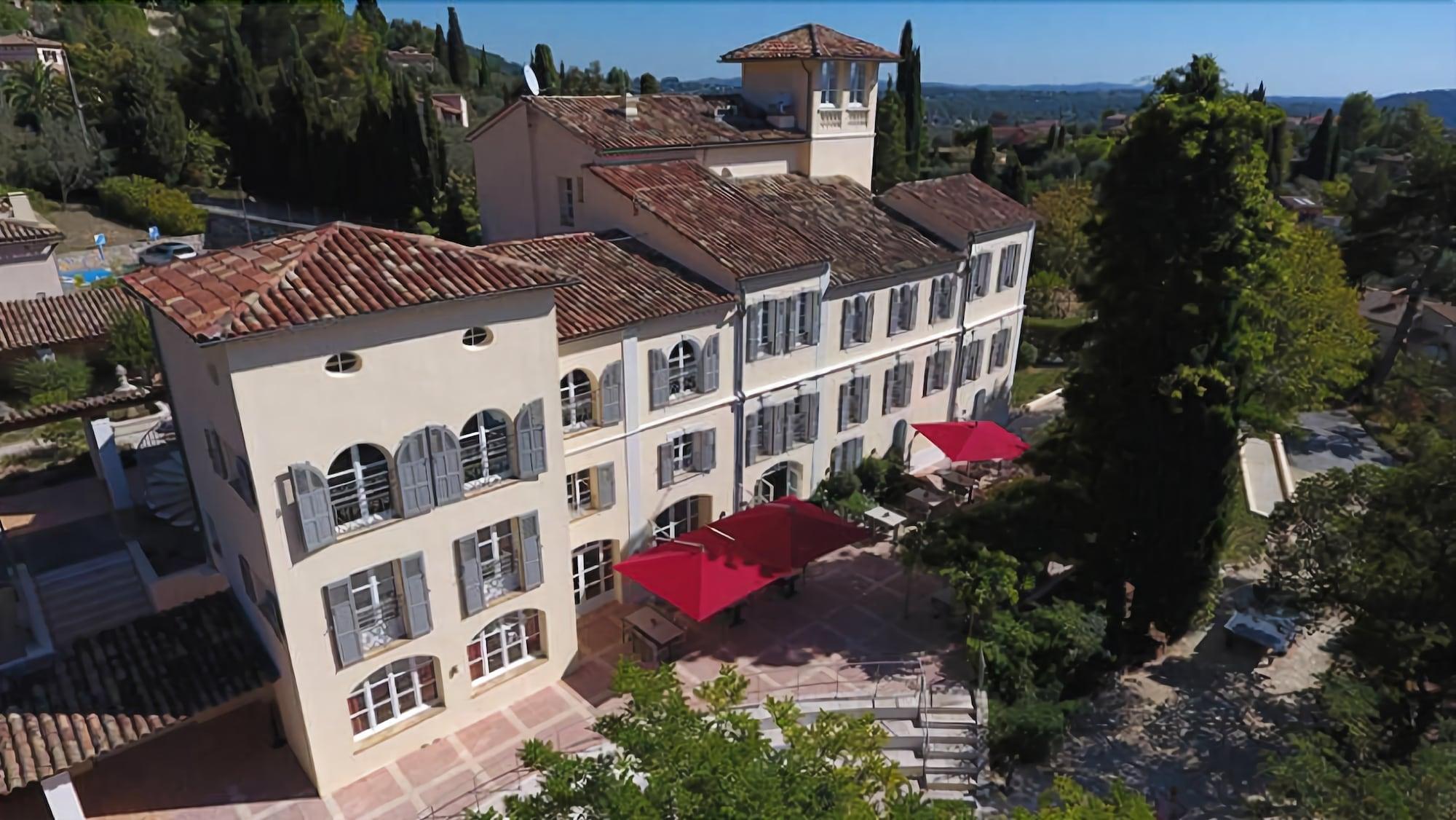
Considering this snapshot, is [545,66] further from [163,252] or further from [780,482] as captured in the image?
[780,482]

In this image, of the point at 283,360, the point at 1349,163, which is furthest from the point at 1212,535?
the point at 1349,163

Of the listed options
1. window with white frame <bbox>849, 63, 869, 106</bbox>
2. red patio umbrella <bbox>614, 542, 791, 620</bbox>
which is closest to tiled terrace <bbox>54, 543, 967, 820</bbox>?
red patio umbrella <bbox>614, 542, 791, 620</bbox>

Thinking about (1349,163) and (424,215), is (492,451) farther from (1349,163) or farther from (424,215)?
(1349,163)

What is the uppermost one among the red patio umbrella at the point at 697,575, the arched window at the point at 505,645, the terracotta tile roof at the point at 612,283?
the terracotta tile roof at the point at 612,283

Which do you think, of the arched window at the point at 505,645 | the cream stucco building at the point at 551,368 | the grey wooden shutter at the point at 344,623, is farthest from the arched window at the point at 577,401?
the grey wooden shutter at the point at 344,623

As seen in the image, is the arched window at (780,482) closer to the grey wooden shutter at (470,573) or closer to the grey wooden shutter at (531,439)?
the grey wooden shutter at (531,439)

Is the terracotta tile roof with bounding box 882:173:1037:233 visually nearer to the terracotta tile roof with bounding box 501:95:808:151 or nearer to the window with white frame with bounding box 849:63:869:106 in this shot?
the window with white frame with bounding box 849:63:869:106

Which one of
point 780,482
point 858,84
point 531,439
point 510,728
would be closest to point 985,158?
point 858,84
